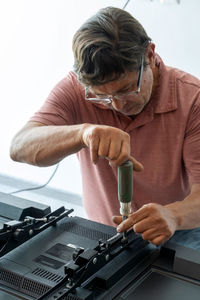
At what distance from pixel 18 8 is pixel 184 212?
6.57 ft

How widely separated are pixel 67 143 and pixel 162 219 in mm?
342

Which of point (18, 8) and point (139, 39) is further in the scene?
point (18, 8)

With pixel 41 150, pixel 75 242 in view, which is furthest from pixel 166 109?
pixel 75 242

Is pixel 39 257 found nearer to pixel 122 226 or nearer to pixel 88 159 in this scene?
pixel 122 226

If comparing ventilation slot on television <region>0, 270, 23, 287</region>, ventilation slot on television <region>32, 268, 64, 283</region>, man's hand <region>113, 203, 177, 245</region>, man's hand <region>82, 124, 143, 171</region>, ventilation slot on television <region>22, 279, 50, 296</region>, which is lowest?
ventilation slot on television <region>0, 270, 23, 287</region>

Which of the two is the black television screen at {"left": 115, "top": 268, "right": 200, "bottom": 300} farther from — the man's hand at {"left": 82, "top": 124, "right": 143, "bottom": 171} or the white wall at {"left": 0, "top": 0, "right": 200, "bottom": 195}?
the white wall at {"left": 0, "top": 0, "right": 200, "bottom": 195}

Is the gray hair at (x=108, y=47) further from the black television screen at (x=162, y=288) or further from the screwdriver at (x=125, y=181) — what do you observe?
the black television screen at (x=162, y=288)

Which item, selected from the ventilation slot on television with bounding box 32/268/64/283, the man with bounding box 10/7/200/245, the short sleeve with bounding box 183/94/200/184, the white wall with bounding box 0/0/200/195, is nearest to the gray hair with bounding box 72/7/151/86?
the man with bounding box 10/7/200/245

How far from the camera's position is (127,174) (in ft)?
3.19

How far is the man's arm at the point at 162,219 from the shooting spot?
3.49ft

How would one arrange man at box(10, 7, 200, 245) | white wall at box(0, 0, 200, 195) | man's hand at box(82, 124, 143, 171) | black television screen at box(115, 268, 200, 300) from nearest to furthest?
1. black television screen at box(115, 268, 200, 300)
2. man's hand at box(82, 124, 143, 171)
3. man at box(10, 7, 200, 245)
4. white wall at box(0, 0, 200, 195)

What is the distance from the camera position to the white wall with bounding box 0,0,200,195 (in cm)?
215

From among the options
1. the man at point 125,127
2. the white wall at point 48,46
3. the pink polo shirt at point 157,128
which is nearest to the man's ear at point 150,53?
the man at point 125,127

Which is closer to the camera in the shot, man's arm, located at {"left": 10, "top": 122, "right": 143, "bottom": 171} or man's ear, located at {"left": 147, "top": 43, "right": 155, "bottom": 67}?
man's arm, located at {"left": 10, "top": 122, "right": 143, "bottom": 171}
